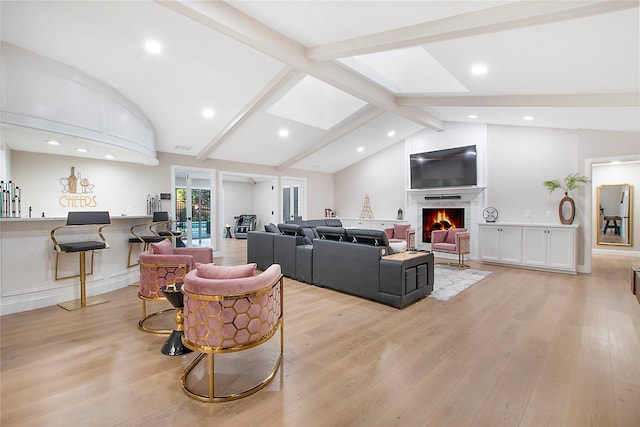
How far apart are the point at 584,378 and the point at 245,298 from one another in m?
2.57

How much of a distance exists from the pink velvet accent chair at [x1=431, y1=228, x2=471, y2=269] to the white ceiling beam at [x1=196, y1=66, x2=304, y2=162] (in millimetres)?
4377

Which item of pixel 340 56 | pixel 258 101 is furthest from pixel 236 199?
pixel 340 56

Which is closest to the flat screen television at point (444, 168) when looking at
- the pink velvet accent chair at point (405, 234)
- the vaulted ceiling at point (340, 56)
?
the vaulted ceiling at point (340, 56)

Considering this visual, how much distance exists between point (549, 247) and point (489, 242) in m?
1.06

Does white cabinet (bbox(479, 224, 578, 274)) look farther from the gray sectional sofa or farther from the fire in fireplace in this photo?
the gray sectional sofa

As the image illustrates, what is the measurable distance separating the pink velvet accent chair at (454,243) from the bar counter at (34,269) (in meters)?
6.17

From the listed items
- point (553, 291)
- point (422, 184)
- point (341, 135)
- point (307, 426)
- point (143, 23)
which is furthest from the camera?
point (422, 184)

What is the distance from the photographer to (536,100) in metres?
4.35

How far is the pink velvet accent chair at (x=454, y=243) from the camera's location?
237 inches

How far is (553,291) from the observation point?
4.41 m

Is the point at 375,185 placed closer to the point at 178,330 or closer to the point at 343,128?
the point at 343,128

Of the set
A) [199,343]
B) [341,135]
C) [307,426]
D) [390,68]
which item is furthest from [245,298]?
[341,135]

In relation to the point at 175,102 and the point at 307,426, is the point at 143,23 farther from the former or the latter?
the point at 307,426

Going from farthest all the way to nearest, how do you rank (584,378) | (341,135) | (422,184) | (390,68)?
(422,184), (341,135), (390,68), (584,378)
